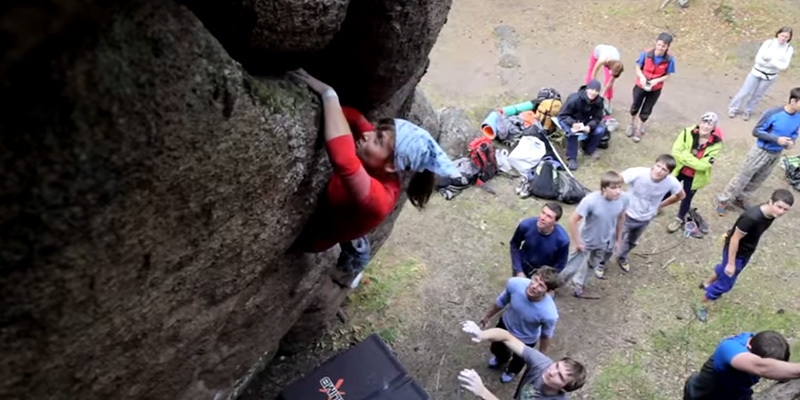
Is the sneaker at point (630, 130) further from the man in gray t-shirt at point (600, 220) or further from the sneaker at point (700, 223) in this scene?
the man in gray t-shirt at point (600, 220)

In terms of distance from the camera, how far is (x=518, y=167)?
1227cm

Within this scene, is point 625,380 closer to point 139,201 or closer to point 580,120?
point 580,120

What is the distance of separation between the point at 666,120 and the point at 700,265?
498cm

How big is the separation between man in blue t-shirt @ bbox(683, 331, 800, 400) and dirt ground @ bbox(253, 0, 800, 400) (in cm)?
167

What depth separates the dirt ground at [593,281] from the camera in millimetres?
8719

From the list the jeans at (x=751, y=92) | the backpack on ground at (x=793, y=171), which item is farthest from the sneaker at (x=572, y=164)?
the jeans at (x=751, y=92)

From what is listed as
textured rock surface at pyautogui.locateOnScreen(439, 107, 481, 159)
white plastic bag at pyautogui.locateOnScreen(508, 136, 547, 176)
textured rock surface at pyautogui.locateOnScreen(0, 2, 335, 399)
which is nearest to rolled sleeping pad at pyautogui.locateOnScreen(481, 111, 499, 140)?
textured rock surface at pyautogui.locateOnScreen(439, 107, 481, 159)

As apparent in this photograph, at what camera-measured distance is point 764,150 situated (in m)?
10.8

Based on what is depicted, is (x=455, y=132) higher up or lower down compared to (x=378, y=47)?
lower down

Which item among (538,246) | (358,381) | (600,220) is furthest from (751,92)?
(358,381)

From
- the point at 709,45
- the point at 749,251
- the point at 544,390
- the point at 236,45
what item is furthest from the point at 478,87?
the point at 236,45

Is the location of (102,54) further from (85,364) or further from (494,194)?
(494,194)

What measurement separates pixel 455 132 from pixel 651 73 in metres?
3.93

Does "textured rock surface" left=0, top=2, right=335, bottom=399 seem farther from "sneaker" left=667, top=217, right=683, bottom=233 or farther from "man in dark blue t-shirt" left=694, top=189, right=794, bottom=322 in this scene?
"sneaker" left=667, top=217, right=683, bottom=233
